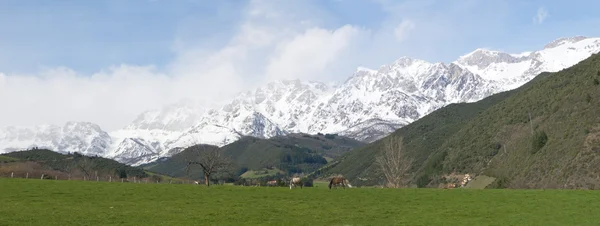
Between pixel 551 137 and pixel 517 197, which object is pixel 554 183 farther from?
pixel 517 197

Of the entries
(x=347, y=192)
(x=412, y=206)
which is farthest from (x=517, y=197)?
(x=347, y=192)

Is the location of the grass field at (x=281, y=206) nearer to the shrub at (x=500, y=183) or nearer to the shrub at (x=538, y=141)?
the shrub at (x=500, y=183)

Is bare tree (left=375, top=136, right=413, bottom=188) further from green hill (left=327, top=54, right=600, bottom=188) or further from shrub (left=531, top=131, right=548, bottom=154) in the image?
shrub (left=531, top=131, right=548, bottom=154)

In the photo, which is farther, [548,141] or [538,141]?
[538,141]

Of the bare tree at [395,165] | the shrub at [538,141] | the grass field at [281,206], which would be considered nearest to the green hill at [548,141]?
the shrub at [538,141]

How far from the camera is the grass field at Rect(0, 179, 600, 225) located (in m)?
38.9

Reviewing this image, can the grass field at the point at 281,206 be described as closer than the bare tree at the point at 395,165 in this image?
Yes

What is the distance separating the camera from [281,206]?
1934 inches

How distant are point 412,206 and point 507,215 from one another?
10043 millimetres

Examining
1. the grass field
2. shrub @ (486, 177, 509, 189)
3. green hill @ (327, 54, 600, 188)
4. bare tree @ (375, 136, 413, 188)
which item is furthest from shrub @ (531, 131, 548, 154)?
the grass field

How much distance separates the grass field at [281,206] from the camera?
128 ft

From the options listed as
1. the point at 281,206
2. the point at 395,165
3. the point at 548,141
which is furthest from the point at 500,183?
the point at 281,206

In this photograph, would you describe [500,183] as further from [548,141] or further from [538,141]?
[548,141]

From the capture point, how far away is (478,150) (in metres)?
188
